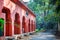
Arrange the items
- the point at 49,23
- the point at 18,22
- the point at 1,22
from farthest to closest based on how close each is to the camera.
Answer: the point at 49,23 < the point at 18,22 < the point at 1,22

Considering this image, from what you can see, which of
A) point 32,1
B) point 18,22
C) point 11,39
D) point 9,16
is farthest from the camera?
point 32,1

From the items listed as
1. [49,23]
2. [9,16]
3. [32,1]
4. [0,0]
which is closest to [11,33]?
[9,16]

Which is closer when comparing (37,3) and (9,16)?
(9,16)

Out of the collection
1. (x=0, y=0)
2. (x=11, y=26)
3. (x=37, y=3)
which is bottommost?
(x=11, y=26)

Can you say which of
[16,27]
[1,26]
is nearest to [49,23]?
[16,27]

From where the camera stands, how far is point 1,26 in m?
11.8

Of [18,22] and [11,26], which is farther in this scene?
[18,22]

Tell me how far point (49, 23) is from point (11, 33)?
30509 mm

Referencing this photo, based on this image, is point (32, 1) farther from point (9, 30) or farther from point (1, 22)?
point (1, 22)

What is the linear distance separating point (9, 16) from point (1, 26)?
3.45m

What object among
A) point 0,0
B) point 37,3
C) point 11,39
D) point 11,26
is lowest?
point 11,39

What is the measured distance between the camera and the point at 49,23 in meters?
45.2

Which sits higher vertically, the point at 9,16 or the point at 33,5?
the point at 33,5

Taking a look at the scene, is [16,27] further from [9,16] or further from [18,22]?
[9,16]
